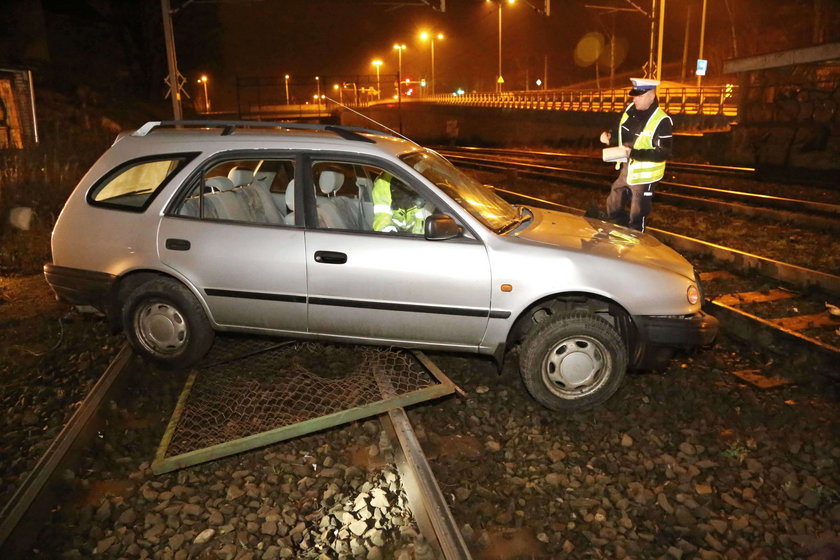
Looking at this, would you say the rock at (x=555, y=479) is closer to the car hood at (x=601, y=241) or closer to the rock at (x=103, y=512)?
the car hood at (x=601, y=241)

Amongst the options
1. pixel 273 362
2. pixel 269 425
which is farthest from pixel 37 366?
pixel 269 425

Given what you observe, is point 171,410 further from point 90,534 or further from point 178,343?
point 90,534

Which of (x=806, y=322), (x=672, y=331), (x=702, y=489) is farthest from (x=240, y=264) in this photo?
(x=806, y=322)

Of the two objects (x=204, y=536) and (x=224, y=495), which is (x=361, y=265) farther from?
(x=204, y=536)

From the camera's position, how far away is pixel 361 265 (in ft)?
15.8

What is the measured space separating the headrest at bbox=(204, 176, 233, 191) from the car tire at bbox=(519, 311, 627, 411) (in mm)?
2833

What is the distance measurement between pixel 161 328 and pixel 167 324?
0.06 metres

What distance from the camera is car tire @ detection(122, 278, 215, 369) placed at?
5207 mm

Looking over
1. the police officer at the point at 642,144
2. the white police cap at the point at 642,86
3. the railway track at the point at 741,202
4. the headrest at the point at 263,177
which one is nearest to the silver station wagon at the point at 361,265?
the headrest at the point at 263,177

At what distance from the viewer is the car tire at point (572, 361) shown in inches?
183

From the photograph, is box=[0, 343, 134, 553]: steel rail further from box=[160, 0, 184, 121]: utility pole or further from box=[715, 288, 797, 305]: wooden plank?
box=[160, 0, 184, 121]: utility pole

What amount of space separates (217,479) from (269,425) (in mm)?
575

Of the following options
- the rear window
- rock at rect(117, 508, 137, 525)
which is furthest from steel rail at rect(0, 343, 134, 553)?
the rear window

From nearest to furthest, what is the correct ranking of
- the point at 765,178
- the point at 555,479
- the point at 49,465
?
1. the point at 49,465
2. the point at 555,479
3. the point at 765,178
